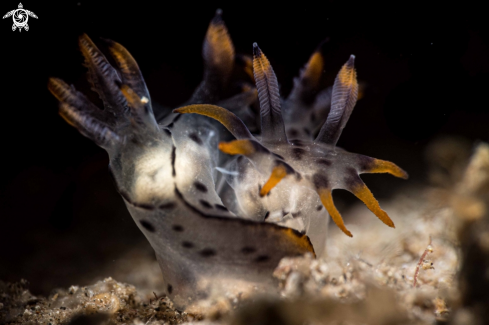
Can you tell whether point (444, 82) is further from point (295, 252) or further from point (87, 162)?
point (87, 162)

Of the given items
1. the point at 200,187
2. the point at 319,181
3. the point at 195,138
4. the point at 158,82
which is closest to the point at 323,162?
the point at 319,181

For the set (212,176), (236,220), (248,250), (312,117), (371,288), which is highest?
(312,117)

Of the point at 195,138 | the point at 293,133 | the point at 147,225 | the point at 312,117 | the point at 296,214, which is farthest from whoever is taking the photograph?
the point at 312,117

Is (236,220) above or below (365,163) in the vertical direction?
below

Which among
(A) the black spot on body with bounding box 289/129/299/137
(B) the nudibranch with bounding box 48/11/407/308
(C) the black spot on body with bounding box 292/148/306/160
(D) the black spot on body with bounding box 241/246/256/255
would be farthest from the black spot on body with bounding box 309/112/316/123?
(D) the black spot on body with bounding box 241/246/256/255

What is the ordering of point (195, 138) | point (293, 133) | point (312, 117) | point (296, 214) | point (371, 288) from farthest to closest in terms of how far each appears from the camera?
1. point (312, 117)
2. point (293, 133)
3. point (195, 138)
4. point (296, 214)
5. point (371, 288)

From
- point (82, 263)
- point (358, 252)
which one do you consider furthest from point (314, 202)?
point (82, 263)

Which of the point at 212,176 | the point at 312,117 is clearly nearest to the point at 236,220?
the point at 212,176

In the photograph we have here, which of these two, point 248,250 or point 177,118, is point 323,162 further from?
→ point 177,118

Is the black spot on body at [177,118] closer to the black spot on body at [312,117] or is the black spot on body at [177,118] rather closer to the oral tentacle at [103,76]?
the oral tentacle at [103,76]

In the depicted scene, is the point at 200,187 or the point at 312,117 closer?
the point at 200,187
